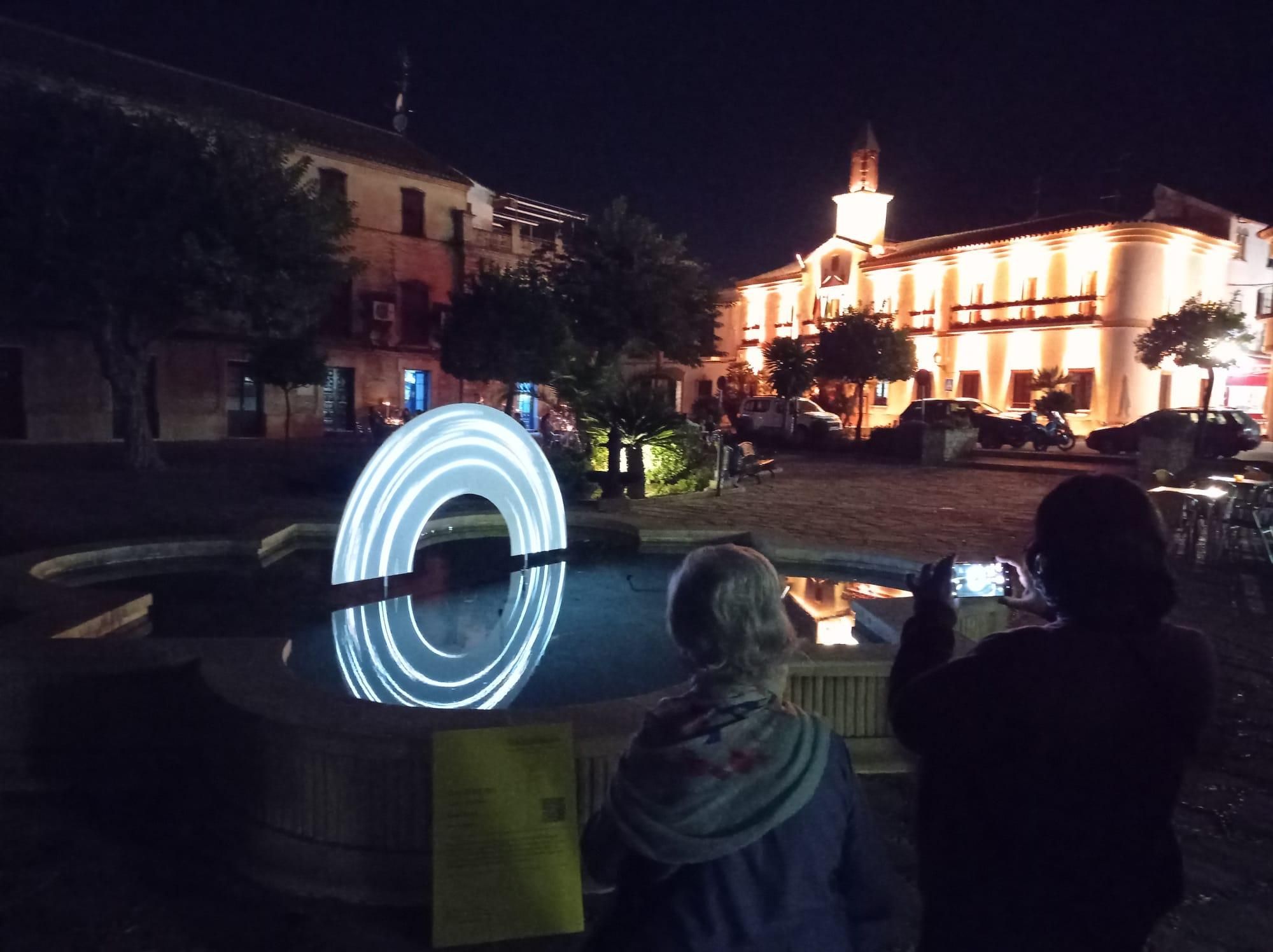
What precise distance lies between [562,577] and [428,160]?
110ft

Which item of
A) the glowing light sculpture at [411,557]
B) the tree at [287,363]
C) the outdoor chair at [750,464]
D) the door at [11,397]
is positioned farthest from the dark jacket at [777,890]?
the door at [11,397]

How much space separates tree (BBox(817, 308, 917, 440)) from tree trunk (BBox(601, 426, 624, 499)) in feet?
72.3

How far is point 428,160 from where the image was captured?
3909cm

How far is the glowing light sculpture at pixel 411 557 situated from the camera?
6.16m

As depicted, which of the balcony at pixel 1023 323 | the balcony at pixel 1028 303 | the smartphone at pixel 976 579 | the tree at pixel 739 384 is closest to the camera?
the smartphone at pixel 976 579

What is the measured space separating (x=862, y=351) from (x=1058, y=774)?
35389 millimetres

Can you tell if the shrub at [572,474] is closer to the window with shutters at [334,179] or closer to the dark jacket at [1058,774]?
the dark jacket at [1058,774]

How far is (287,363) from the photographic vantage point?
26625mm

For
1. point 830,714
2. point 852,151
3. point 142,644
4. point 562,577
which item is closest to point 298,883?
point 142,644

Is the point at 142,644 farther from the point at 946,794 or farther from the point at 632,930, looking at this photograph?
the point at 946,794

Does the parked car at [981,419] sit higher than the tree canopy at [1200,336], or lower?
lower

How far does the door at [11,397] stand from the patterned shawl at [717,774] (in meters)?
30.3

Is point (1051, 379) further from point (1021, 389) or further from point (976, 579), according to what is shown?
point (976, 579)

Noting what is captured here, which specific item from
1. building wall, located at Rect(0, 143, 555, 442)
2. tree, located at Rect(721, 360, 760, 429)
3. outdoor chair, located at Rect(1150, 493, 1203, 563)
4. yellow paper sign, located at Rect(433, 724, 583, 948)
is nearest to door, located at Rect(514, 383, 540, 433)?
building wall, located at Rect(0, 143, 555, 442)
